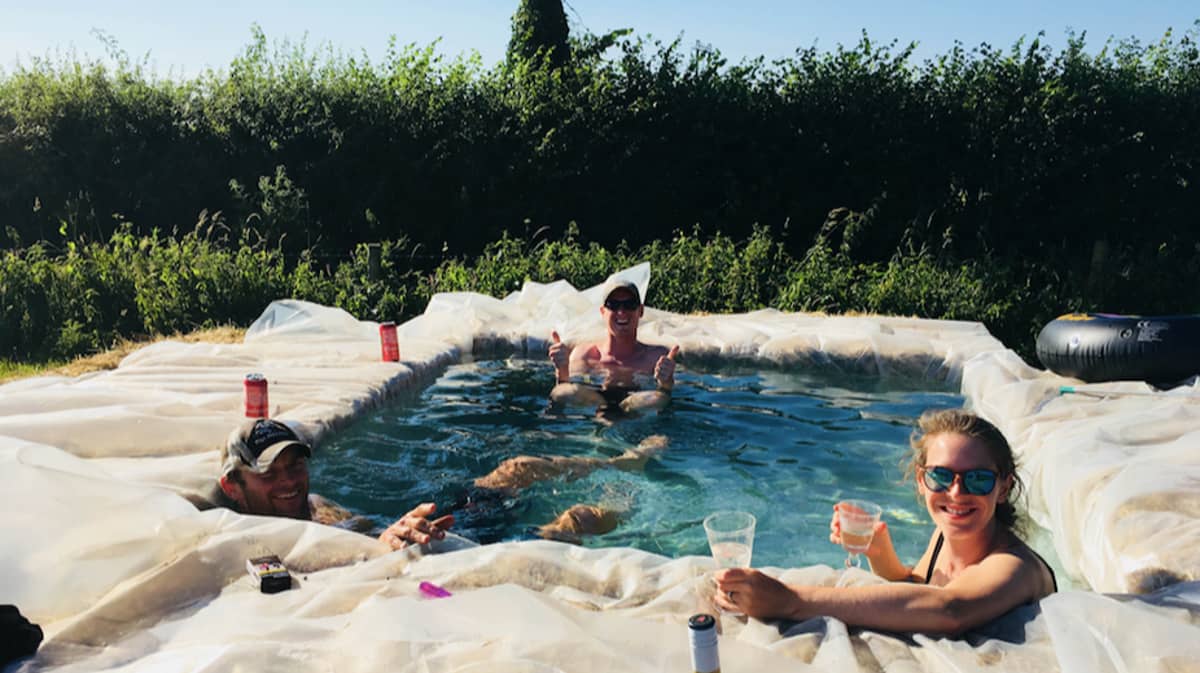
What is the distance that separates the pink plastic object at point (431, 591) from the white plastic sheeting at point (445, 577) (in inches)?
1.3

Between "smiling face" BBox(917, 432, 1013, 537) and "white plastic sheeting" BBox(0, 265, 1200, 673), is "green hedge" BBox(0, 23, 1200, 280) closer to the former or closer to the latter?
"white plastic sheeting" BBox(0, 265, 1200, 673)

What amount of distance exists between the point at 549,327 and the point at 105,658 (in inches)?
234

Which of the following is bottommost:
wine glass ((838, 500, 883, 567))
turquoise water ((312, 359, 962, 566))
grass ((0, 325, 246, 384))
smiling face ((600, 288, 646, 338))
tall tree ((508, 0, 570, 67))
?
turquoise water ((312, 359, 962, 566))

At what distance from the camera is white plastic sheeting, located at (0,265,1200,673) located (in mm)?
2428

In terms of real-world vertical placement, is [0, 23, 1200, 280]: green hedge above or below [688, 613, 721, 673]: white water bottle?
above

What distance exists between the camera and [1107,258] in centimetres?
1088

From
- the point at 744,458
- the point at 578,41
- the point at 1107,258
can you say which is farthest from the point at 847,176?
the point at 744,458

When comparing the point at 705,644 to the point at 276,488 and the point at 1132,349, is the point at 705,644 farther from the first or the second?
the point at 1132,349

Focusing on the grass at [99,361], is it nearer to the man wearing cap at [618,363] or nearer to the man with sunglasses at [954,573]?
the man wearing cap at [618,363]

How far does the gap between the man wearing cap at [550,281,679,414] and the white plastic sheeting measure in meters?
1.74

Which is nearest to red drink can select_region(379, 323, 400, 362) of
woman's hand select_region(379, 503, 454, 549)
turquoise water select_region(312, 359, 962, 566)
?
turquoise water select_region(312, 359, 962, 566)

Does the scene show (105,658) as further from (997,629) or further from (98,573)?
(997,629)

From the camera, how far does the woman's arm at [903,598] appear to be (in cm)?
264

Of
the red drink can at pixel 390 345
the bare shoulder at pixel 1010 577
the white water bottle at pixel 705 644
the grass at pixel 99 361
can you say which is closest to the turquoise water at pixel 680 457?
the red drink can at pixel 390 345
